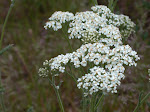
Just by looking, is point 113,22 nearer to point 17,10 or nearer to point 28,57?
point 28,57

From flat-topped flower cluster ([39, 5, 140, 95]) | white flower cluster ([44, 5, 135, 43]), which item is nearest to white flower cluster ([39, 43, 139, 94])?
flat-topped flower cluster ([39, 5, 140, 95])

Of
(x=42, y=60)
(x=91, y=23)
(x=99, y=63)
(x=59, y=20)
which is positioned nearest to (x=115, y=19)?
(x=91, y=23)

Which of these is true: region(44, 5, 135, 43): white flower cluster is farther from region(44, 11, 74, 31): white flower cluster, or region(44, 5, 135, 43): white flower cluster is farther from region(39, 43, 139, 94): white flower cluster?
region(39, 43, 139, 94): white flower cluster

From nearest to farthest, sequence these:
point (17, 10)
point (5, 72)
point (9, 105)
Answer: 1. point (9, 105)
2. point (5, 72)
3. point (17, 10)

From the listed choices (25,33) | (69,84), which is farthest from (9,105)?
(25,33)

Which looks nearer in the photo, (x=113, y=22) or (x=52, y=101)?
(x=113, y=22)

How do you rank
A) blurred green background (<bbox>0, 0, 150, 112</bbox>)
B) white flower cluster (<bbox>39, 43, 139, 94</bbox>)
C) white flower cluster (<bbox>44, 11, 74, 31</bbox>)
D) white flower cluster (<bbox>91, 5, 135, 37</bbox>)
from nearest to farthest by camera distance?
white flower cluster (<bbox>39, 43, 139, 94</bbox>) < white flower cluster (<bbox>44, 11, 74, 31</bbox>) < white flower cluster (<bbox>91, 5, 135, 37</bbox>) < blurred green background (<bbox>0, 0, 150, 112</bbox>)

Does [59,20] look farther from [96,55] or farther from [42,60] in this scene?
[42,60]
